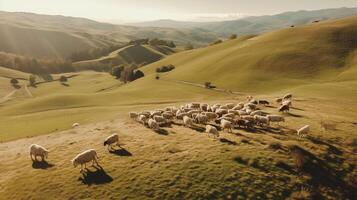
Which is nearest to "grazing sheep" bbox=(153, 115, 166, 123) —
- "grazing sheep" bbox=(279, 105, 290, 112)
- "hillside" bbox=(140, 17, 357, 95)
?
"grazing sheep" bbox=(279, 105, 290, 112)

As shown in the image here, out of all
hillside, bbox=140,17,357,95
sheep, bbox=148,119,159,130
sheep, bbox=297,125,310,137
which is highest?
hillside, bbox=140,17,357,95

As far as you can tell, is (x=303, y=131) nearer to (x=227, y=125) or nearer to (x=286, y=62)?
(x=227, y=125)

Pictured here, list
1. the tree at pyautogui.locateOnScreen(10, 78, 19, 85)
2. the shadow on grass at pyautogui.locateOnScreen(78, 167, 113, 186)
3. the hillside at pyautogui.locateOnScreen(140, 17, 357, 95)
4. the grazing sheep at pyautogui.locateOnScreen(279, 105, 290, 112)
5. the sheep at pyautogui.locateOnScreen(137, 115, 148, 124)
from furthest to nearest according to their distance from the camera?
the tree at pyautogui.locateOnScreen(10, 78, 19, 85)
the hillside at pyautogui.locateOnScreen(140, 17, 357, 95)
the grazing sheep at pyautogui.locateOnScreen(279, 105, 290, 112)
the sheep at pyautogui.locateOnScreen(137, 115, 148, 124)
the shadow on grass at pyautogui.locateOnScreen(78, 167, 113, 186)

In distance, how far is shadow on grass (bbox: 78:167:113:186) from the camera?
2244 cm

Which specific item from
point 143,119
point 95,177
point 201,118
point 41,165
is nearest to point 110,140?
point 95,177

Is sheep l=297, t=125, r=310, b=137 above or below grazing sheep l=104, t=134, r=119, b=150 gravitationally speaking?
above

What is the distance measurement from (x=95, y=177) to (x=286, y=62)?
81271 mm

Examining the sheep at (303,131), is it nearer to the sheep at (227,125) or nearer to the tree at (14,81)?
the sheep at (227,125)

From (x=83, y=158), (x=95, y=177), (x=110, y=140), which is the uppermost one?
(x=110, y=140)

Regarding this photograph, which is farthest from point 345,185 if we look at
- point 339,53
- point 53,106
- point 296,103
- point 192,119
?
point 339,53

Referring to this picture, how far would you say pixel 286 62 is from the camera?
9388 centimetres

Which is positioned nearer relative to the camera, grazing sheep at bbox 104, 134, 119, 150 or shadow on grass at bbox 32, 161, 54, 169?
shadow on grass at bbox 32, 161, 54, 169

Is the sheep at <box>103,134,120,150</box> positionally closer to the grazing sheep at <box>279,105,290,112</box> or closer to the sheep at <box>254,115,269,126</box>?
the sheep at <box>254,115,269,126</box>

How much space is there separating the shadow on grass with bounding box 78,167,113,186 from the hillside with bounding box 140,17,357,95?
187 feet
